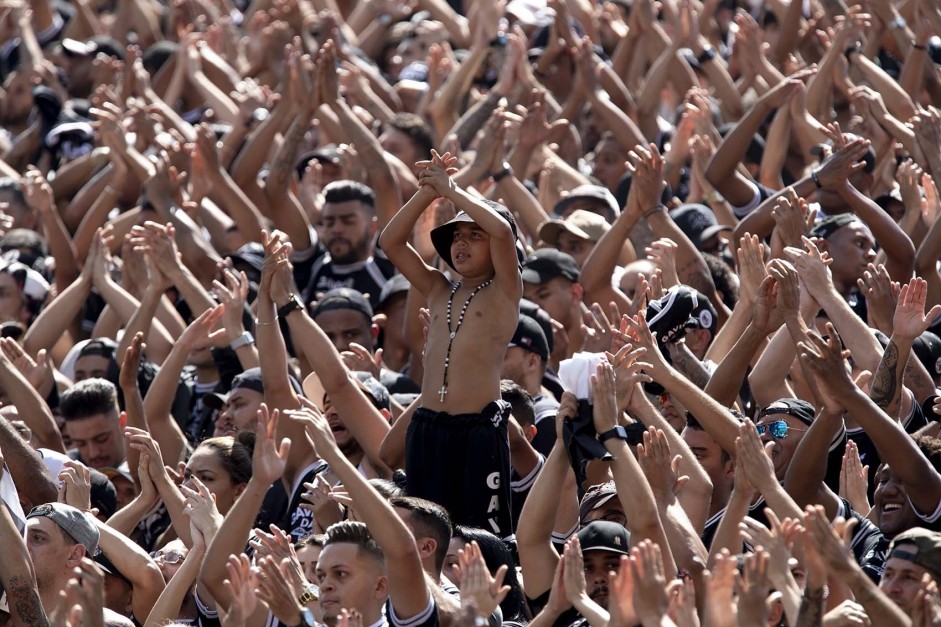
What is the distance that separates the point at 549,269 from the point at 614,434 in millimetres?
2963

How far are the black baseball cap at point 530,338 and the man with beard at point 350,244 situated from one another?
6.31ft

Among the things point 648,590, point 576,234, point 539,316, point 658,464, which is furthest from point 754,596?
point 576,234

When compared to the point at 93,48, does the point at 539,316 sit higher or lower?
higher

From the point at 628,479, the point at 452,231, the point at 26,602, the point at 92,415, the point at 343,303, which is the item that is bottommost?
the point at 92,415

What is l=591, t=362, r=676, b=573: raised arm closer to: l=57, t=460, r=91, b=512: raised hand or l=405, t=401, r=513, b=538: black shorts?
l=405, t=401, r=513, b=538: black shorts

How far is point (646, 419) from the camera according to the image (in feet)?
20.5

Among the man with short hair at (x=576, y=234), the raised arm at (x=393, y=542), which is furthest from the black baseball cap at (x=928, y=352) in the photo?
the raised arm at (x=393, y=542)

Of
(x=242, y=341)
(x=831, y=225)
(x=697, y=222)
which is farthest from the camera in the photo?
(x=697, y=222)

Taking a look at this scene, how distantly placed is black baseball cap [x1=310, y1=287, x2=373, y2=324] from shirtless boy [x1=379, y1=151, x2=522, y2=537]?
5.89 ft

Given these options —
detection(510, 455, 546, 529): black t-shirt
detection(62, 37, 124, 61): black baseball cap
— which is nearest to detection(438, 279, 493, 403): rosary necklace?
detection(510, 455, 546, 529): black t-shirt

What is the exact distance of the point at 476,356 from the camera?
6.74 metres

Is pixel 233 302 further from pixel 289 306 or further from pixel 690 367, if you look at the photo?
pixel 690 367

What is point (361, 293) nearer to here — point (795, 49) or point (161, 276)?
point (161, 276)

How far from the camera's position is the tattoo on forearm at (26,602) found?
18.4 ft
